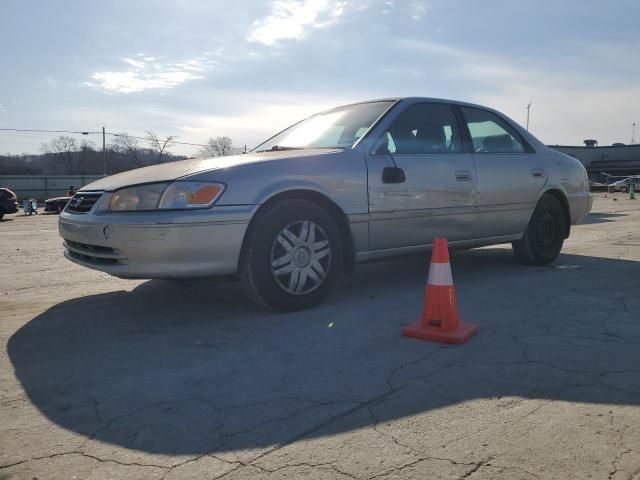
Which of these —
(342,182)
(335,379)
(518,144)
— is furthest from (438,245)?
(518,144)

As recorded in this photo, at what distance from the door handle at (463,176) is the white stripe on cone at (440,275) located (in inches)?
62.3

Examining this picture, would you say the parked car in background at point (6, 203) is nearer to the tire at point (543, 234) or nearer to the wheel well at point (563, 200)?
the tire at point (543, 234)

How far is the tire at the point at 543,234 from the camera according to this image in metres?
5.55

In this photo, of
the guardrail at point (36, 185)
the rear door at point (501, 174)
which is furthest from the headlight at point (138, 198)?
the guardrail at point (36, 185)

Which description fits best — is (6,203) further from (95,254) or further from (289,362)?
(289,362)

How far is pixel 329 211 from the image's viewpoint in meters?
3.96

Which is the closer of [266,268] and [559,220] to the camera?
[266,268]

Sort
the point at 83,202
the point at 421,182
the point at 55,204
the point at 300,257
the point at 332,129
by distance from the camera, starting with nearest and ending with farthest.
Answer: the point at 300,257 < the point at 83,202 < the point at 421,182 < the point at 332,129 < the point at 55,204

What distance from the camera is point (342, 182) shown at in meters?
3.90

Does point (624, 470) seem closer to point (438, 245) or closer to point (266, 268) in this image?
point (438, 245)

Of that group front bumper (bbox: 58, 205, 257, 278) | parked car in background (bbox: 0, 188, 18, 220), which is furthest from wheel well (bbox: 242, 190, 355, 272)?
parked car in background (bbox: 0, 188, 18, 220)

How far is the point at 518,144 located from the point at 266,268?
3267 millimetres

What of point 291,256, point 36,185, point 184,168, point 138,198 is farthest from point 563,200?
point 36,185

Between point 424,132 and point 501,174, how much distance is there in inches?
39.1
